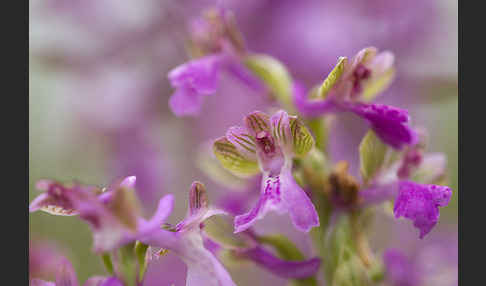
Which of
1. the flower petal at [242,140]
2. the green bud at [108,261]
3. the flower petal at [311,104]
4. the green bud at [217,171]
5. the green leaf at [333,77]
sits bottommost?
the green bud at [108,261]

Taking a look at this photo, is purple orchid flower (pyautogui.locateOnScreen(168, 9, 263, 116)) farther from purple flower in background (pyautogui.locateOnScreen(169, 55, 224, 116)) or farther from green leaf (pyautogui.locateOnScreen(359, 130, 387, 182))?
green leaf (pyautogui.locateOnScreen(359, 130, 387, 182))

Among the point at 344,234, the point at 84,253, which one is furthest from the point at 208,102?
the point at 344,234

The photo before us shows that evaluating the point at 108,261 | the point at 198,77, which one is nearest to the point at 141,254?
the point at 108,261

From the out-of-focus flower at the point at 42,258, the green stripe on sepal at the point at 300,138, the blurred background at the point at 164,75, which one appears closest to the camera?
the green stripe on sepal at the point at 300,138

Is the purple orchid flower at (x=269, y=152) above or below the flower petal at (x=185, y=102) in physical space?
below

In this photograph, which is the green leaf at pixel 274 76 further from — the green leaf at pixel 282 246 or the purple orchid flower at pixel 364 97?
the green leaf at pixel 282 246

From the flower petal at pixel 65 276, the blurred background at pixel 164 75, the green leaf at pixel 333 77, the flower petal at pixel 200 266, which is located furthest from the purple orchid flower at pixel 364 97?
the blurred background at pixel 164 75

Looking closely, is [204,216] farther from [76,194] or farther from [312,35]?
[312,35]

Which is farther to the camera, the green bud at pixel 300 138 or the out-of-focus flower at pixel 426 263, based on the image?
the out-of-focus flower at pixel 426 263
